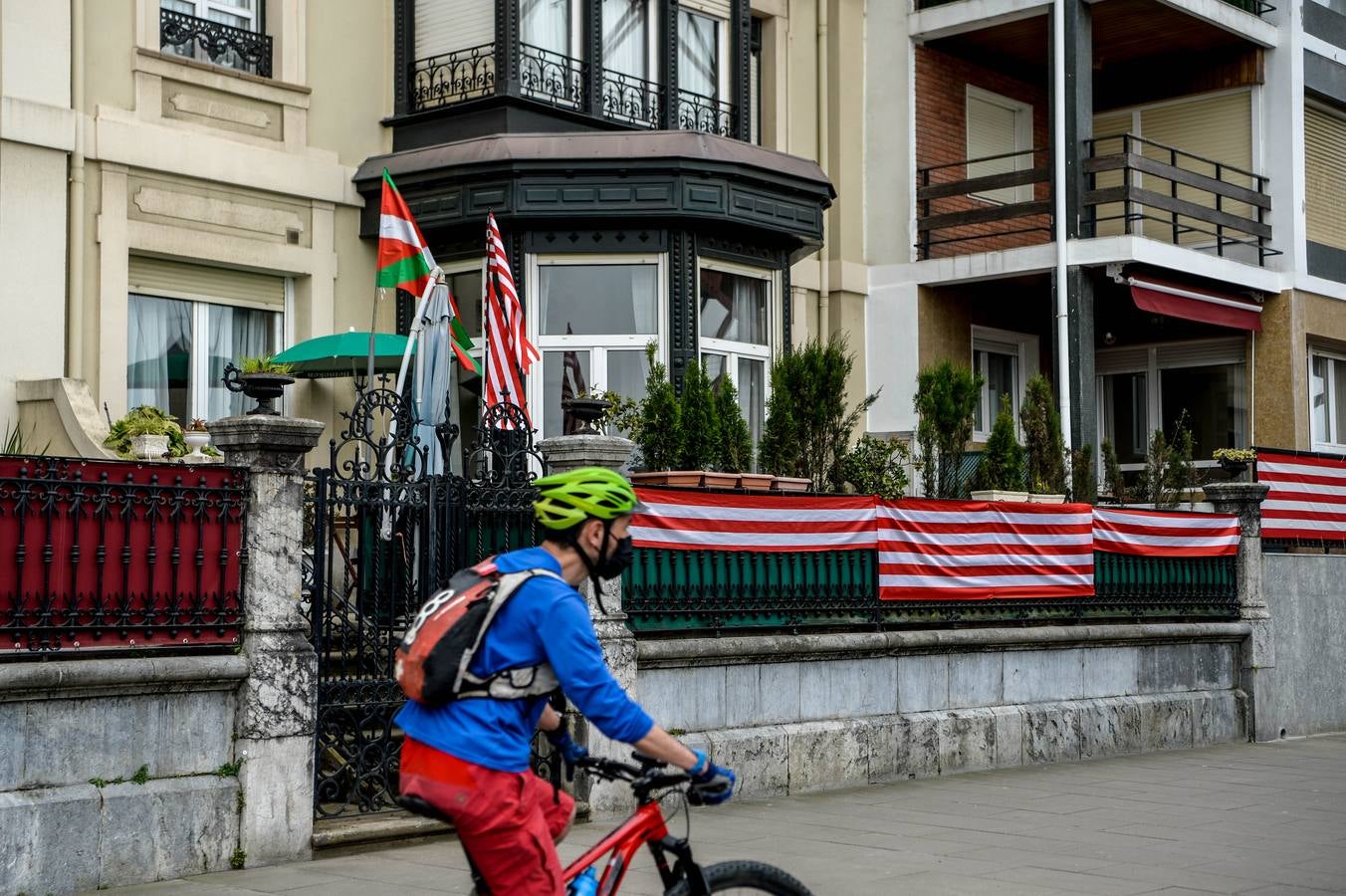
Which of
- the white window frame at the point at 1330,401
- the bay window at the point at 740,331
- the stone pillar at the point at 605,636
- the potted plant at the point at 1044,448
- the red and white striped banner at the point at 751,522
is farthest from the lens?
the white window frame at the point at 1330,401

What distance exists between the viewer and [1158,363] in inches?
923

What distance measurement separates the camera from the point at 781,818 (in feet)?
34.4

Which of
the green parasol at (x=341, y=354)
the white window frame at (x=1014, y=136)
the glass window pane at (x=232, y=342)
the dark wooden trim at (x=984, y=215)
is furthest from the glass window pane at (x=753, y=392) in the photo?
the white window frame at (x=1014, y=136)

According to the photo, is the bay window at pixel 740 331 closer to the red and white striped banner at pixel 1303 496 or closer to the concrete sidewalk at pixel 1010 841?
the red and white striped banner at pixel 1303 496

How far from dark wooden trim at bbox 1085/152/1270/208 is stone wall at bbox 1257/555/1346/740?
5.38m

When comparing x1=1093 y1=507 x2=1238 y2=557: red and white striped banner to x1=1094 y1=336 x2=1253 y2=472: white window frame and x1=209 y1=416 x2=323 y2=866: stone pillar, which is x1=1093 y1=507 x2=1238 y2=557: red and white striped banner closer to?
x1=1094 y1=336 x2=1253 y2=472: white window frame

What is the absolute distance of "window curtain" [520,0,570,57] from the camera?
52.4ft

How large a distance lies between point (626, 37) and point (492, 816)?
13.7 m

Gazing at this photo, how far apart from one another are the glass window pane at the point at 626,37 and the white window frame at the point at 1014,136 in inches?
250

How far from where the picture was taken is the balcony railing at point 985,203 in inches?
810

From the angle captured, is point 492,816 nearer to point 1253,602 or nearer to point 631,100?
point 631,100

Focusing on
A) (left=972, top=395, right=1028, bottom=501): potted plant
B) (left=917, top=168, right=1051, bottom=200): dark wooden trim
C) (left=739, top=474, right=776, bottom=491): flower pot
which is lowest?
(left=739, top=474, right=776, bottom=491): flower pot

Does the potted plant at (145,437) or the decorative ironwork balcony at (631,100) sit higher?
the decorative ironwork balcony at (631,100)

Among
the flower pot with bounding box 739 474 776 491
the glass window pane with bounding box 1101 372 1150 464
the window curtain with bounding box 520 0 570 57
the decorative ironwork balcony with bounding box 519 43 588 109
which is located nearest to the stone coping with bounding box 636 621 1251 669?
the flower pot with bounding box 739 474 776 491
